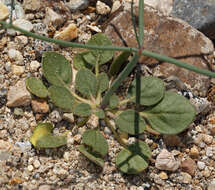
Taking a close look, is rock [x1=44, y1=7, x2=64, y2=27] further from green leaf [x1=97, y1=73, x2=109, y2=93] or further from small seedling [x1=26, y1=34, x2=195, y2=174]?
green leaf [x1=97, y1=73, x2=109, y2=93]

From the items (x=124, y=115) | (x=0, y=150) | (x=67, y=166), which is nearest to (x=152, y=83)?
(x=124, y=115)

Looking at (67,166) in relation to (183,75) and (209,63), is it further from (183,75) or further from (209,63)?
(209,63)

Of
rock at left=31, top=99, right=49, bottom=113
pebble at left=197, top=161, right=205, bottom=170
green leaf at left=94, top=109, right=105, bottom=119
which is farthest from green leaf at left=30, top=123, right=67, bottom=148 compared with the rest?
pebble at left=197, top=161, right=205, bottom=170

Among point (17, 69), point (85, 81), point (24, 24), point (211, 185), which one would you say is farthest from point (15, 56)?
point (211, 185)

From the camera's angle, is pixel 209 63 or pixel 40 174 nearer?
pixel 40 174

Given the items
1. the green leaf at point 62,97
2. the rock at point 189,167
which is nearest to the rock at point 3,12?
the green leaf at point 62,97

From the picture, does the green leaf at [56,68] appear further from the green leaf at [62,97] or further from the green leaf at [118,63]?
the green leaf at [118,63]
